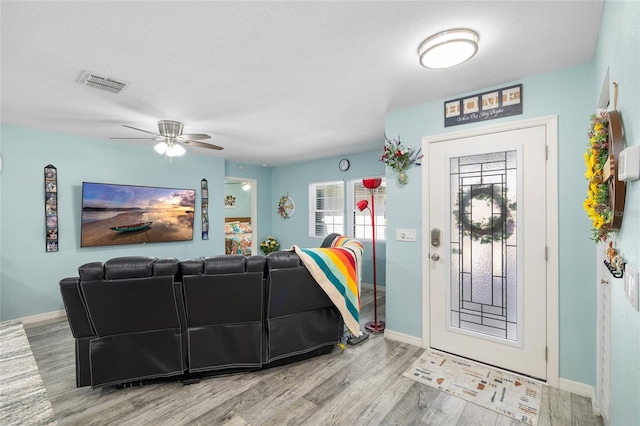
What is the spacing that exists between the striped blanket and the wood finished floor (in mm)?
481

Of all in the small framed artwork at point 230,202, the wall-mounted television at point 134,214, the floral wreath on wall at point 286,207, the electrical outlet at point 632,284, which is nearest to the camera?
the electrical outlet at point 632,284

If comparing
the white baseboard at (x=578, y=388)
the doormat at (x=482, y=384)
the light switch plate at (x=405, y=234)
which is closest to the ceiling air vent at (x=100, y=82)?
the light switch plate at (x=405, y=234)

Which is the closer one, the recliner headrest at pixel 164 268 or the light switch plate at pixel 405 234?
the recliner headrest at pixel 164 268

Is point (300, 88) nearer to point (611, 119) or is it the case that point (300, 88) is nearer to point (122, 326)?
point (611, 119)

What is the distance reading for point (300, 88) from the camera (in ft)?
8.71

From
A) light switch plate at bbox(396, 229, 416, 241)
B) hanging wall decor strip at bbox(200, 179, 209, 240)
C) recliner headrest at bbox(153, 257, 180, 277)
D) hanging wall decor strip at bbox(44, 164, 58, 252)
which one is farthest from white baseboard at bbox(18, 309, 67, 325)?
light switch plate at bbox(396, 229, 416, 241)

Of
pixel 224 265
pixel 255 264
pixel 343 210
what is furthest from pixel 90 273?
pixel 343 210

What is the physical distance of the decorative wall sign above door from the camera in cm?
249

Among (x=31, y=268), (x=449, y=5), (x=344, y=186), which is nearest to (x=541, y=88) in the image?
(x=449, y=5)

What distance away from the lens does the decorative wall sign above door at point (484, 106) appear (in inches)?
98.2

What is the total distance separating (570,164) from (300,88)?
2286 mm

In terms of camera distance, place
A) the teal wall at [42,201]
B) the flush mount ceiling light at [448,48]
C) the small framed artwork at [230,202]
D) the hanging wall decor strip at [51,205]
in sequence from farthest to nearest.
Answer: the small framed artwork at [230,202]
the hanging wall decor strip at [51,205]
the teal wall at [42,201]
the flush mount ceiling light at [448,48]

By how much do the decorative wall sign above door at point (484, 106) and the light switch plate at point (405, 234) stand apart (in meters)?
1.12

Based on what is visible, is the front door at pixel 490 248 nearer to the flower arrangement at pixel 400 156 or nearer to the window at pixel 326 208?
the flower arrangement at pixel 400 156
